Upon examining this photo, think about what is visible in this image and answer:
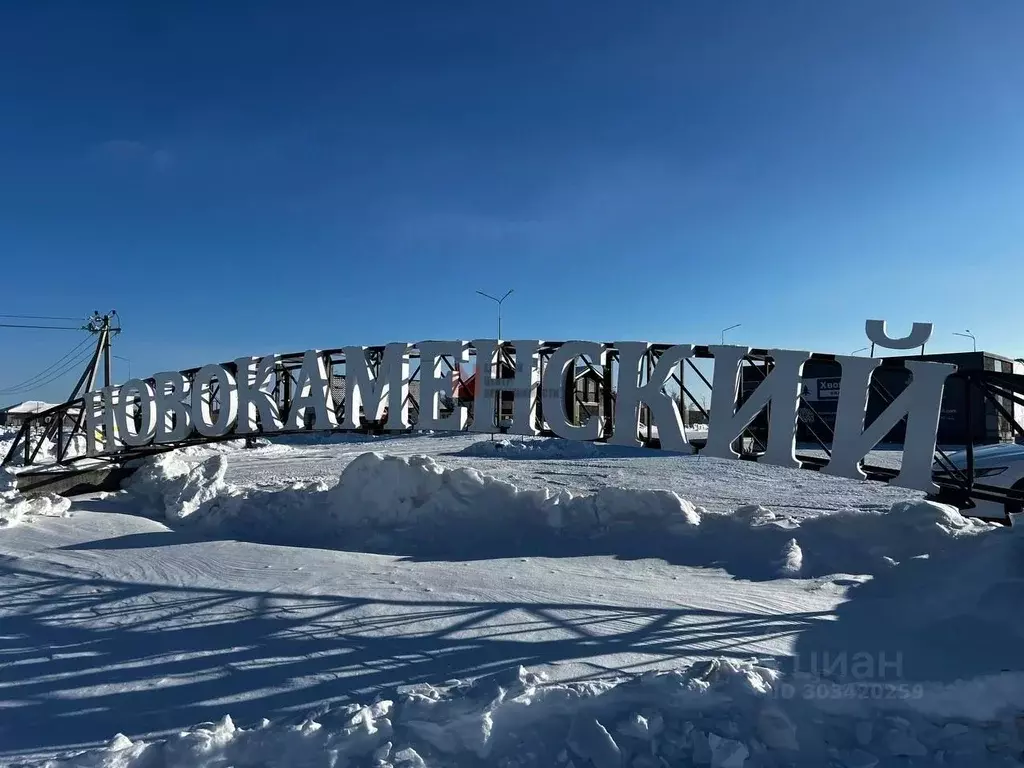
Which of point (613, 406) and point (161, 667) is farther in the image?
point (613, 406)

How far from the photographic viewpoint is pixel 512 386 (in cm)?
1112

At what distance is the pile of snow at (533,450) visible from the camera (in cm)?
2447

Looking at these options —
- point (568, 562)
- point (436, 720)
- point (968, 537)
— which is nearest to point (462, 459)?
point (568, 562)

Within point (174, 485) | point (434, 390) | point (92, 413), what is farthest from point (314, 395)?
point (92, 413)

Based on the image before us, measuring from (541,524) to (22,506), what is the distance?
9222mm

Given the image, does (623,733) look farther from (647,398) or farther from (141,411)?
(141,411)

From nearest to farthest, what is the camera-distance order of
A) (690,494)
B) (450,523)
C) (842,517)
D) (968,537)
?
(968,537) < (842,517) < (450,523) < (690,494)

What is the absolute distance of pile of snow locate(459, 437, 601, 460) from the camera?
24469 millimetres

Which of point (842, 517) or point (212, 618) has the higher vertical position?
point (842, 517)

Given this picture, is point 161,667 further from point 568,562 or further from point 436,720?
point 568,562

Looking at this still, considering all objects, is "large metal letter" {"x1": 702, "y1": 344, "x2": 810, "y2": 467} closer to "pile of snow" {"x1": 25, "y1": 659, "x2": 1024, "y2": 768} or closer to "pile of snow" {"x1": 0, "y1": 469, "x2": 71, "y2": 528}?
"pile of snow" {"x1": 25, "y1": 659, "x2": 1024, "y2": 768}

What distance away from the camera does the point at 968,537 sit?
8.29 meters

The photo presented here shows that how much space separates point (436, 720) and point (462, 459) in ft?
62.7

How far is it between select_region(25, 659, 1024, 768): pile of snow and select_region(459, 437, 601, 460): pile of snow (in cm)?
1936
